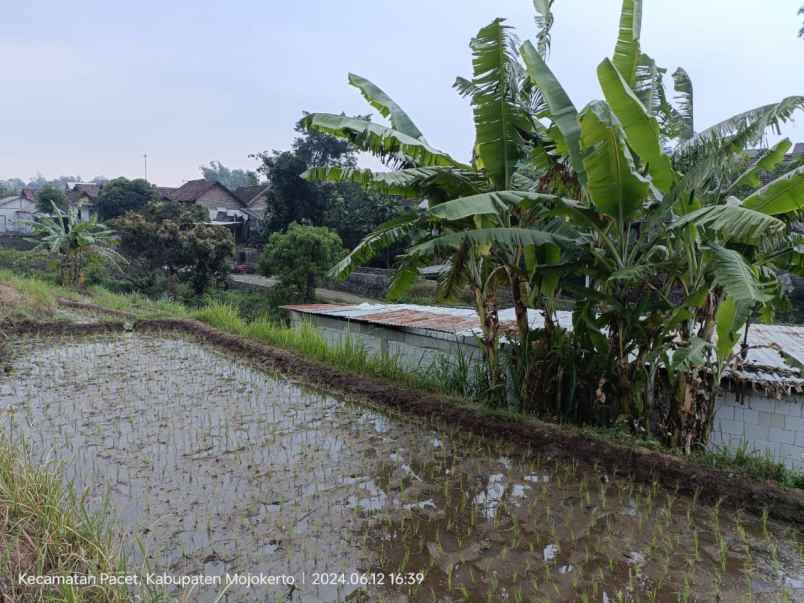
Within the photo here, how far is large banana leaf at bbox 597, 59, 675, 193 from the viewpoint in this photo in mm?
4125

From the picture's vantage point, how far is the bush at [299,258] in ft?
54.5

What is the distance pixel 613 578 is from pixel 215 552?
2.49 m

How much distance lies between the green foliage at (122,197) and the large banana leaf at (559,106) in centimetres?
3005

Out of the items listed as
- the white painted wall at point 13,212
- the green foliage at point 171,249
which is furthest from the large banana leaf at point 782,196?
the white painted wall at point 13,212

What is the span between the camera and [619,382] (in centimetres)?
521

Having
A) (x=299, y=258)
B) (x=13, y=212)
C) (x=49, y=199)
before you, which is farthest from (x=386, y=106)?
(x=13, y=212)

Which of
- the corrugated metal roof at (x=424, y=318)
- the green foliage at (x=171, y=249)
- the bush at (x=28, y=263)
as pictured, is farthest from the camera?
the bush at (x=28, y=263)

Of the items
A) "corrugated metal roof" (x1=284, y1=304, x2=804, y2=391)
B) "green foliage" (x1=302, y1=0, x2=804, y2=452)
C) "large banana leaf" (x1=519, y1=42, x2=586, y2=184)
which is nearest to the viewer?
"green foliage" (x1=302, y1=0, x2=804, y2=452)

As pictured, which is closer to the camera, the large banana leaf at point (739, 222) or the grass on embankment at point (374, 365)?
the large banana leaf at point (739, 222)

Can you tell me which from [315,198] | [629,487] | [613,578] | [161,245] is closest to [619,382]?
[629,487]

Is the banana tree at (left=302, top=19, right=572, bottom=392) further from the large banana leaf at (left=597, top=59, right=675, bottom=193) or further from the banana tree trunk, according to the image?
the large banana leaf at (left=597, top=59, right=675, bottom=193)

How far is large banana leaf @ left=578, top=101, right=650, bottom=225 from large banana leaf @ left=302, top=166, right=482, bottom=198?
1450 millimetres

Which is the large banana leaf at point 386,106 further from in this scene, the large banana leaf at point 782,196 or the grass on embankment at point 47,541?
the grass on embankment at point 47,541

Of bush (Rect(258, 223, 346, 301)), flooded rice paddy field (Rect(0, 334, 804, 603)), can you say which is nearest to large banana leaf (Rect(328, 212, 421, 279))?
flooded rice paddy field (Rect(0, 334, 804, 603))
